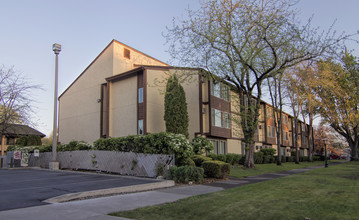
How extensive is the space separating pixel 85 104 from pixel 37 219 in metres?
27.4

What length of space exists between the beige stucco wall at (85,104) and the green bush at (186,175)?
57.8ft

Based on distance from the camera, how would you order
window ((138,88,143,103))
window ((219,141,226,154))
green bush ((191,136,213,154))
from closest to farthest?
green bush ((191,136,213,154)) → window ((138,88,143,103)) → window ((219,141,226,154))

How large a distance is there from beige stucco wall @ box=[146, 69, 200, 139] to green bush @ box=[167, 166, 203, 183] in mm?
11889

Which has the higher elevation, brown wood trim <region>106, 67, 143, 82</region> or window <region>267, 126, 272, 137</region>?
brown wood trim <region>106, 67, 143, 82</region>

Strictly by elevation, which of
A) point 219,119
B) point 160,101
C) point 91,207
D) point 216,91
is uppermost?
point 216,91

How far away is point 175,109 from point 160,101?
10.7ft

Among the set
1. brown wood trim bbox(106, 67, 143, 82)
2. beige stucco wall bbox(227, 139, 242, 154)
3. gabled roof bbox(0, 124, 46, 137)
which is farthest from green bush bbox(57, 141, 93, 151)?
beige stucco wall bbox(227, 139, 242, 154)

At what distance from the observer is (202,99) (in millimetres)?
26969

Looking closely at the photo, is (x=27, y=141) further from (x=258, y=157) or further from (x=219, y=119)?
(x=258, y=157)

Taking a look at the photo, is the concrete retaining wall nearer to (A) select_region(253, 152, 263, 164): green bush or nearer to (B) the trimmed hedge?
(B) the trimmed hedge

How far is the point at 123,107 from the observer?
2803 centimetres

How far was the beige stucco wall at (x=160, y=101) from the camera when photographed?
26078 mm

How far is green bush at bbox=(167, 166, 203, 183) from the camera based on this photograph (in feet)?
45.1

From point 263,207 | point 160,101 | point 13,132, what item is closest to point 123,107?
point 160,101
